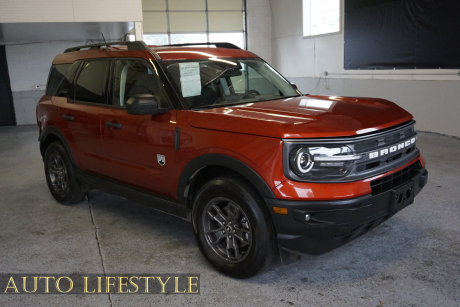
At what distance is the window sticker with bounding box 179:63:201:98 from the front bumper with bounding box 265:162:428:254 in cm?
122

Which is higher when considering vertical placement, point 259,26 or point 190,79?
point 259,26

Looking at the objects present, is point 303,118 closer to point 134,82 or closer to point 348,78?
point 134,82

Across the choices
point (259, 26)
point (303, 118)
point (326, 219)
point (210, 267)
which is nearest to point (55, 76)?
point (210, 267)

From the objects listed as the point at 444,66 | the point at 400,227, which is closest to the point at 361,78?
the point at 444,66

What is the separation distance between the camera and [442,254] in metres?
3.35

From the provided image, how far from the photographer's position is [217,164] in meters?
2.98

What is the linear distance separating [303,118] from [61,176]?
3250mm

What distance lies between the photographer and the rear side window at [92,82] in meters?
4.09

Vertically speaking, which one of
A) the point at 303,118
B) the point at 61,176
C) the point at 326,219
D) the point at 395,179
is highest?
the point at 303,118

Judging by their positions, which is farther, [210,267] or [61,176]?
[61,176]

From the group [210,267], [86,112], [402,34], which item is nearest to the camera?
[210,267]

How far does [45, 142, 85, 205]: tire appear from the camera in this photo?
4703 mm

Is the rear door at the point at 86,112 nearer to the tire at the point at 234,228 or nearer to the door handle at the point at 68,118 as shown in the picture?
the door handle at the point at 68,118

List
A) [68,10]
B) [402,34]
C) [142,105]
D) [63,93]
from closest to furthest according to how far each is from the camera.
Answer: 1. [142,105]
2. [63,93]
3. [68,10]
4. [402,34]
